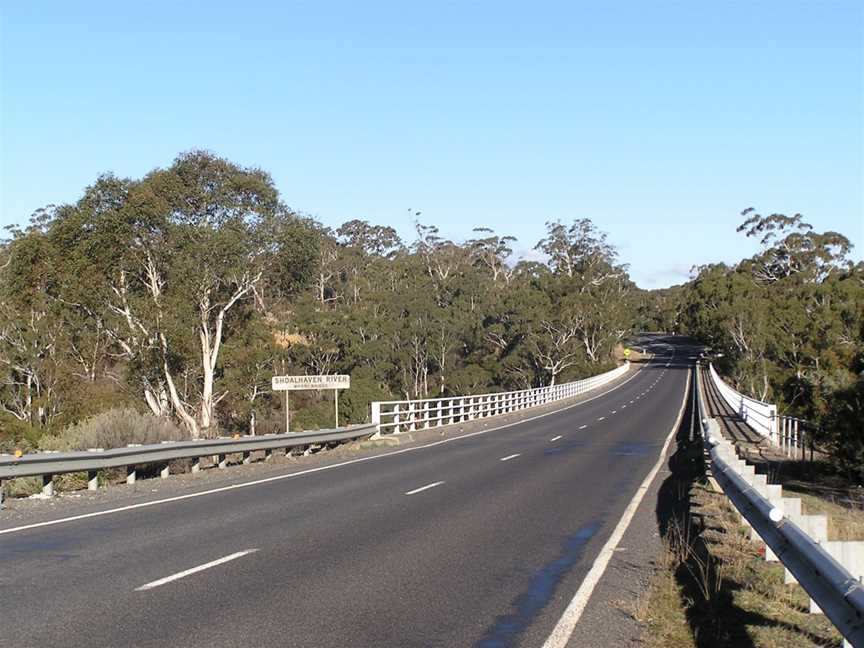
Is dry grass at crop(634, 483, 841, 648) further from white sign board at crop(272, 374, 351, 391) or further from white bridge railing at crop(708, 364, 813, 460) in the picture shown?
white bridge railing at crop(708, 364, 813, 460)

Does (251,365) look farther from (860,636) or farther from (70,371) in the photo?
(860,636)

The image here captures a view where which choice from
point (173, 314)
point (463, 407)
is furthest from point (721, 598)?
point (173, 314)

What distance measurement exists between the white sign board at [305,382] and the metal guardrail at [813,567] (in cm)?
1769

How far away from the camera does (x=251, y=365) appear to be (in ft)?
168

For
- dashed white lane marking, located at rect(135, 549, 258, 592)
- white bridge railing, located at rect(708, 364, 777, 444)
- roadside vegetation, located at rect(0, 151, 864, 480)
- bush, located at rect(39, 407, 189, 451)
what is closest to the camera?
dashed white lane marking, located at rect(135, 549, 258, 592)

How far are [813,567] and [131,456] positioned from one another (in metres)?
13.6

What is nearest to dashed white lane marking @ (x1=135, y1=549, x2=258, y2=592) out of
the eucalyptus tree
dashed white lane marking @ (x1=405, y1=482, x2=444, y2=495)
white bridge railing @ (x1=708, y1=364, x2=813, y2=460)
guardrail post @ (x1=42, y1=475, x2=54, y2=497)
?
dashed white lane marking @ (x1=405, y1=482, x2=444, y2=495)

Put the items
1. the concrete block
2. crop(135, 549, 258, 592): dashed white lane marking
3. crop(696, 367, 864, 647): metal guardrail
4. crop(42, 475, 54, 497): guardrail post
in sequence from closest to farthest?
crop(696, 367, 864, 647): metal guardrail, the concrete block, crop(135, 549, 258, 592): dashed white lane marking, crop(42, 475, 54, 497): guardrail post

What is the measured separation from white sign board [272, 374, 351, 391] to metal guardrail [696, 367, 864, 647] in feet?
58.0

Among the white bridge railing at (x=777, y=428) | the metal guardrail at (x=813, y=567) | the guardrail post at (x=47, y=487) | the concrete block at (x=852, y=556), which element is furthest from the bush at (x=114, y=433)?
the white bridge railing at (x=777, y=428)

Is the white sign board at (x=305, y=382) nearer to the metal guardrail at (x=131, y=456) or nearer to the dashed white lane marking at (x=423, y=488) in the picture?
the metal guardrail at (x=131, y=456)

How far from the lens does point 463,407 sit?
3806 cm

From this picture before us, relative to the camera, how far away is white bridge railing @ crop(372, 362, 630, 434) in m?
30.6

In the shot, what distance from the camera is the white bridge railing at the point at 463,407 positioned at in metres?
30.6
